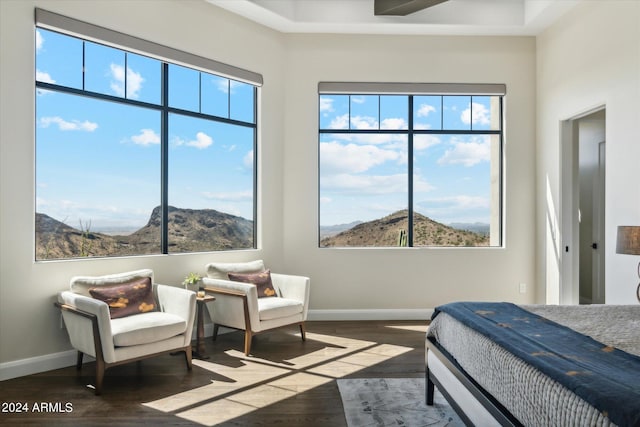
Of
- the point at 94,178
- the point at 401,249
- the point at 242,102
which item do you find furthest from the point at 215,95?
the point at 401,249

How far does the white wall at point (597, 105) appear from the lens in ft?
13.8

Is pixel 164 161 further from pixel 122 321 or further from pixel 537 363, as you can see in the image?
pixel 537 363

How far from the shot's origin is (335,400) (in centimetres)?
333

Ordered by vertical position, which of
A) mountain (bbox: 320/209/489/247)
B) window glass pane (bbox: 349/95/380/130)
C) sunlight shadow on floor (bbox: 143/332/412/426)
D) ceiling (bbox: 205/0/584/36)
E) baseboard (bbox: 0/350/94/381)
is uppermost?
ceiling (bbox: 205/0/584/36)

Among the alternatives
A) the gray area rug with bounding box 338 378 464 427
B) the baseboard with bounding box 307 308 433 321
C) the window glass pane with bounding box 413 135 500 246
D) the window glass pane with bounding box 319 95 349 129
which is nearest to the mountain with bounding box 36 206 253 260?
the baseboard with bounding box 307 308 433 321

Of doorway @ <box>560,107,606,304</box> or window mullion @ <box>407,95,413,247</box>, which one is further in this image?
window mullion @ <box>407,95,413,247</box>

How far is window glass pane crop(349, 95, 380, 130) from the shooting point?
612 centimetres

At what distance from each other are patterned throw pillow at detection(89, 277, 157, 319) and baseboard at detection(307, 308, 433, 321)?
2254mm

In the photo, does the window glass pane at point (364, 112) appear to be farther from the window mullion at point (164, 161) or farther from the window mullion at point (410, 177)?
the window mullion at point (164, 161)

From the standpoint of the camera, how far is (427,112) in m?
6.14

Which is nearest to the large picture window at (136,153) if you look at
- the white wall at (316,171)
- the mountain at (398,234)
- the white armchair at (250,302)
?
the white wall at (316,171)

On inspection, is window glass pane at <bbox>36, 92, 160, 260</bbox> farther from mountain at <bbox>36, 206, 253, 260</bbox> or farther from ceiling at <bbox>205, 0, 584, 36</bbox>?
ceiling at <bbox>205, 0, 584, 36</bbox>

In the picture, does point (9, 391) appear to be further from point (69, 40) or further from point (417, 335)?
point (417, 335)

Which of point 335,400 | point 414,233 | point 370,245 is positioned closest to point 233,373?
point 335,400
